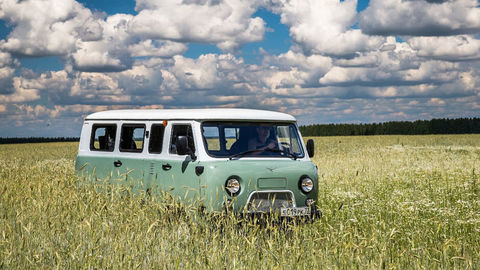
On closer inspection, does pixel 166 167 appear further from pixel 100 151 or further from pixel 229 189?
pixel 100 151

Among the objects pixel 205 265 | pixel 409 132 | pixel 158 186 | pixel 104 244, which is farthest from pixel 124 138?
pixel 409 132

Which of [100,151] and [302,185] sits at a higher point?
[100,151]

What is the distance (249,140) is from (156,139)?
1852 mm

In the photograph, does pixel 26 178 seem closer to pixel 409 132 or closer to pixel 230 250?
pixel 230 250

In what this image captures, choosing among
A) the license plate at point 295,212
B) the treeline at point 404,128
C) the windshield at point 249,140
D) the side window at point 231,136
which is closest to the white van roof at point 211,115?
the windshield at point 249,140

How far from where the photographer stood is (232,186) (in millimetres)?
7930

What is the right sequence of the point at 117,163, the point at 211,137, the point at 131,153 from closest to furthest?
the point at 211,137
the point at 131,153
the point at 117,163

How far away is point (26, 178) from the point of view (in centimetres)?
1144

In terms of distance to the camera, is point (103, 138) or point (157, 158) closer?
point (157, 158)

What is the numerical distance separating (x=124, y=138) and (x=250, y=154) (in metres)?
3.19

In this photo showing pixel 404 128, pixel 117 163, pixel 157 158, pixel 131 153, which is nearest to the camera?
pixel 157 158

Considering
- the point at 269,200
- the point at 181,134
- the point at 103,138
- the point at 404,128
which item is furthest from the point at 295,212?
the point at 404,128

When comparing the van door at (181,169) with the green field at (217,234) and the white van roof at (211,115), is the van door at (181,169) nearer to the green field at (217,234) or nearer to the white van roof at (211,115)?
the white van roof at (211,115)

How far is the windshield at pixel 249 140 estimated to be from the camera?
8.54m
